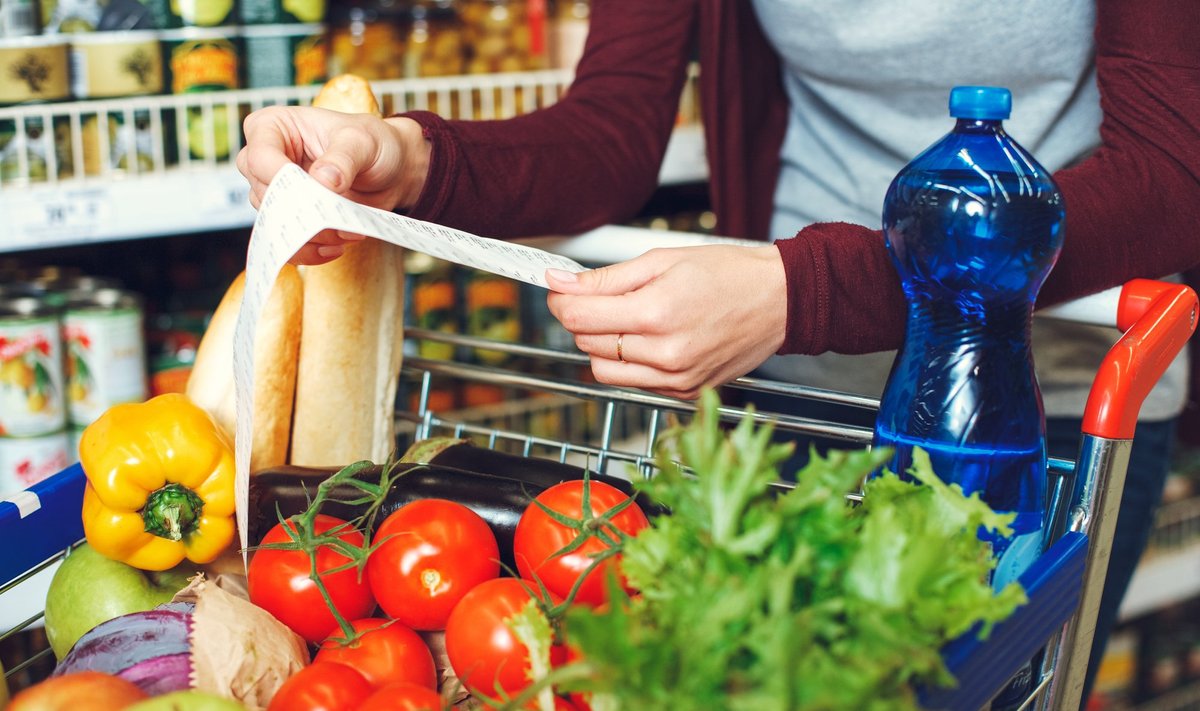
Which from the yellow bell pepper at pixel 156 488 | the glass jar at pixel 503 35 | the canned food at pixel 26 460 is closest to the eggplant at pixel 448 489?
the yellow bell pepper at pixel 156 488

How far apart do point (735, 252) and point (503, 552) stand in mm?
271

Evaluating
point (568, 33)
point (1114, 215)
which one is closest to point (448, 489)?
point (1114, 215)

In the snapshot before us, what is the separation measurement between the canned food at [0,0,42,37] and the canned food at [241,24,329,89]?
0.22 meters

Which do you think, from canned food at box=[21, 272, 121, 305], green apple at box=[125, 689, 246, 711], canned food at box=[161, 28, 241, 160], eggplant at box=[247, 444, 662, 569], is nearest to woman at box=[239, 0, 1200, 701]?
eggplant at box=[247, 444, 662, 569]

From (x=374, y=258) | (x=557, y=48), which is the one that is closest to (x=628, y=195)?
(x=374, y=258)

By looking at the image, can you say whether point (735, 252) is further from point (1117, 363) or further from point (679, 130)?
point (679, 130)

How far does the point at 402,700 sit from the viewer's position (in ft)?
1.96

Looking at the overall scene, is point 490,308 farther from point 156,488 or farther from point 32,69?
point 156,488

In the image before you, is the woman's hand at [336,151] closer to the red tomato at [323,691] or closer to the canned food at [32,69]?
the red tomato at [323,691]

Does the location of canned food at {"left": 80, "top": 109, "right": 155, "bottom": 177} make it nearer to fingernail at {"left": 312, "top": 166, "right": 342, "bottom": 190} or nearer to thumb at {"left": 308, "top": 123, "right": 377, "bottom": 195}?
thumb at {"left": 308, "top": 123, "right": 377, "bottom": 195}

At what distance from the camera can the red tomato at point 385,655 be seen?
693 mm

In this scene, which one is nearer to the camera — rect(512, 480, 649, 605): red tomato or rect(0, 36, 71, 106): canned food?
rect(512, 480, 649, 605): red tomato

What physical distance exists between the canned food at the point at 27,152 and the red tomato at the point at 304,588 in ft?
2.19

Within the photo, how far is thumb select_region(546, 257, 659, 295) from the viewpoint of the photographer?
754 mm
